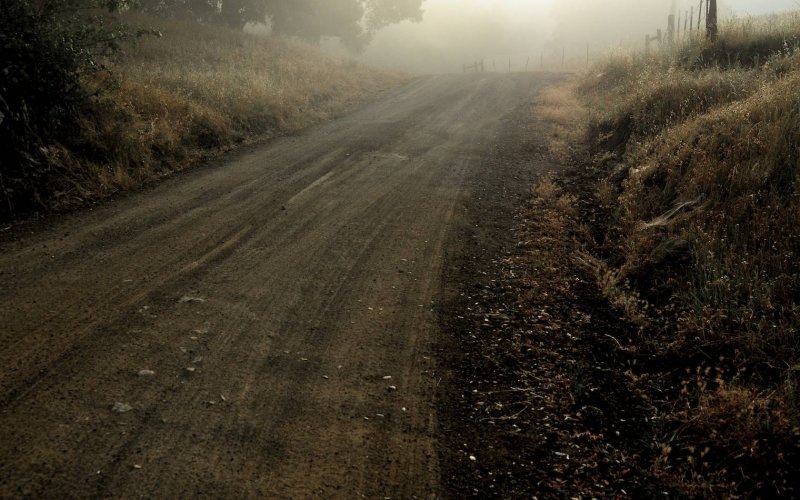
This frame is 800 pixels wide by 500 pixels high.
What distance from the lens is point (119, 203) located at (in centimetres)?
751

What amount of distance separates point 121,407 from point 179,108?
8.53m

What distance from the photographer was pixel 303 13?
3134 centimetres

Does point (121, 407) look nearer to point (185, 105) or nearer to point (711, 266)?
point (711, 266)

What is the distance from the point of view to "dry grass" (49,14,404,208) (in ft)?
27.0

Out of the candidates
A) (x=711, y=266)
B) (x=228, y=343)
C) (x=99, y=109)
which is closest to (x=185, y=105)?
(x=99, y=109)

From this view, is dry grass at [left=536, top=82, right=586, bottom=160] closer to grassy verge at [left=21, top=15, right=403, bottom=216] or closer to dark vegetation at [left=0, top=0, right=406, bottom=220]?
grassy verge at [left=21, top=15, right=403, bottom=216]

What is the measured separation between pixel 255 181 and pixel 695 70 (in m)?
9.51

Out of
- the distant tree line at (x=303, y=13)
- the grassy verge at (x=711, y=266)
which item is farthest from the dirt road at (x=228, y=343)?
the distant tree line at (x=303, y=13)

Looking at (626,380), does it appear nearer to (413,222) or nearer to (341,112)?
(413,222)

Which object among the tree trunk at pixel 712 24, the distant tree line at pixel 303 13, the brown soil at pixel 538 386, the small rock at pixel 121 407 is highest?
the distant tree line at pixel 303 13

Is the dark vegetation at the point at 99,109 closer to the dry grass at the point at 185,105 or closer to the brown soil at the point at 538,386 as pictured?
the dry grass at the point at 185,105

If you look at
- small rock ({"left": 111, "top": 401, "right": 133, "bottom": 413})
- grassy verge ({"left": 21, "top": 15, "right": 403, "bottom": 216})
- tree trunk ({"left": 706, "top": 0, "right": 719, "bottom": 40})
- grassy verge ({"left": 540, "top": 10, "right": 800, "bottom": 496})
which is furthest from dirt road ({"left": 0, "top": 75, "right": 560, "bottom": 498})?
tree trunk ({"left": 706, "top": 0, "right": 719, "bottom": 40})

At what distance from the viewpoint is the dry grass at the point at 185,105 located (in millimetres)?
8242

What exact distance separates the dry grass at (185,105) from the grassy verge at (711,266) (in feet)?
23.0
